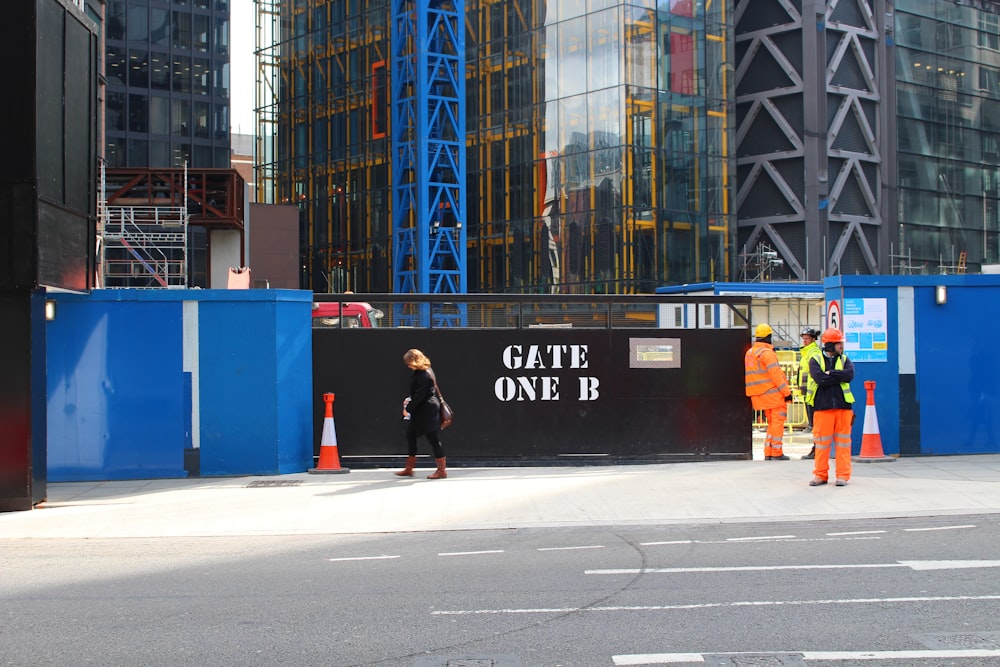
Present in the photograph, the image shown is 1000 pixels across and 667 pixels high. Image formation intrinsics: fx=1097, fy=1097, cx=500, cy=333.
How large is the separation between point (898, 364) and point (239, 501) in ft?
30.5

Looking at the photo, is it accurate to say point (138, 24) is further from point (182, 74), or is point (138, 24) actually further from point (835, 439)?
point (835, 439)

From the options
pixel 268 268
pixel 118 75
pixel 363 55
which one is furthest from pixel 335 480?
pixel 118 75

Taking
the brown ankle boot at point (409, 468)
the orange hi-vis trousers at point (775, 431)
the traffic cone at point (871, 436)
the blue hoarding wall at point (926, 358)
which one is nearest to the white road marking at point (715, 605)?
the brown ankle boot at point (409, 468)

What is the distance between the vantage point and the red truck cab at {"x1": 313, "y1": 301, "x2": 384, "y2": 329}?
15.4 meters

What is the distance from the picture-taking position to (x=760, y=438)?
20172mm

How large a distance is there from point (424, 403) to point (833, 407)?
496 cm

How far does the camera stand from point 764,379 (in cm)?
1534

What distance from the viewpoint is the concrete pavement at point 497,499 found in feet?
36.6

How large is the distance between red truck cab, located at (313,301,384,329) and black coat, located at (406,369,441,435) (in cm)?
200

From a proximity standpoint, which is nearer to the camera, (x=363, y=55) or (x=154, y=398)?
(x=154, y=398)

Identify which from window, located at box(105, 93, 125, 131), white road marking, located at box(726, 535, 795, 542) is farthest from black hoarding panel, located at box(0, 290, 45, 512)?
window, located at box(105, 93, 125, 131)

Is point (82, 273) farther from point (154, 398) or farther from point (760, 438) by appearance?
point (760, 438)

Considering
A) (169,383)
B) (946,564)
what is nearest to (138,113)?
(169,383)

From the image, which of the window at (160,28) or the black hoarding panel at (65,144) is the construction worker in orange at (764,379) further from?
the window at (160,28)
